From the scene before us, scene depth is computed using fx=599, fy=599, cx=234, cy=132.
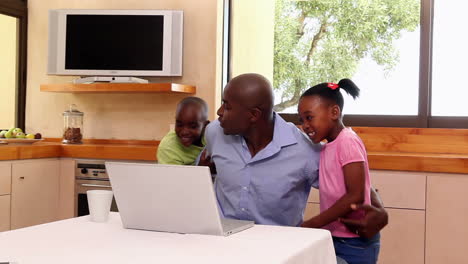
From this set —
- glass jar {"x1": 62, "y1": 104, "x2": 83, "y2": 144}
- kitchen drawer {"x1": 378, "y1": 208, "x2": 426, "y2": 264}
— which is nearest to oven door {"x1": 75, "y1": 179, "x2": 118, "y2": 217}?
glass jar {"x1": 62, "y1": 104, "x2": 83, "y2": 144}

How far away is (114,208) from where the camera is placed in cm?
335

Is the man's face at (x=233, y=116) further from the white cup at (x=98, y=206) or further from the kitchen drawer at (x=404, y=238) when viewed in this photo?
the kitchen drawer at (x=404, y=238)

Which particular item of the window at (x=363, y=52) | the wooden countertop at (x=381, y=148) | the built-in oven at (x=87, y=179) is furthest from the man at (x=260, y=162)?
the window at (x=363, y=52)

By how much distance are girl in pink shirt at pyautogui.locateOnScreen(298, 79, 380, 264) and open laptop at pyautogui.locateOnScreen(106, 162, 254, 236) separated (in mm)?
368

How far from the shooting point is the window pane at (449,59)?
137 inches

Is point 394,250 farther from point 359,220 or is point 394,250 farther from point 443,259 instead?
point 359,220

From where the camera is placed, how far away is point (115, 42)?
3.88 meters

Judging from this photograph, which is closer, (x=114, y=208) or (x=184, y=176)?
(x=184, y=176)

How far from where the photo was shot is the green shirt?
2.35m

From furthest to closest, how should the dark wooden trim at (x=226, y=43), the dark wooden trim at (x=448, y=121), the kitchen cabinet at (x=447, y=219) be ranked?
the dark wooden trim at (x=226, y=43)
the dark wooden trim at (x=448, y=121)
the kitchen cabinet at (x=447, y=219)

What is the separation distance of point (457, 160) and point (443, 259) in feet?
1.54

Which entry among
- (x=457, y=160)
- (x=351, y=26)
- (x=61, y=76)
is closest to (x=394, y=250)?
(x=457, y=160)

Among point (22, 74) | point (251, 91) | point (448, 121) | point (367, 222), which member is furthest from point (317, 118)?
point (22, 74)

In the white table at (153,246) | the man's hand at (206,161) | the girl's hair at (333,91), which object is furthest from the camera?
the man's hand at (206,161)
